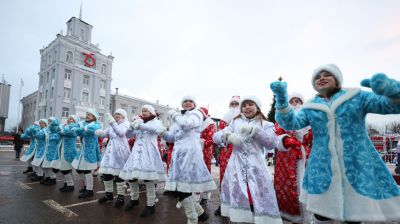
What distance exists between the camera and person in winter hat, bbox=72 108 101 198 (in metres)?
6.39

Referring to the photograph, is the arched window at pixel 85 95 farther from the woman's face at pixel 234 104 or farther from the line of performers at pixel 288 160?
the woman's face at pixel 234 104

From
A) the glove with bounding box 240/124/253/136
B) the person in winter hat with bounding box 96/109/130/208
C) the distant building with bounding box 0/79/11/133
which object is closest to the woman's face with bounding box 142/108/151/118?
the person in winter hat with bounding box 96/109/130/208

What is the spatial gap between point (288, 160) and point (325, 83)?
156 cm

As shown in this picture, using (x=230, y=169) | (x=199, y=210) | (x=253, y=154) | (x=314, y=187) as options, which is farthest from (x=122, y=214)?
(x=314, y=187)

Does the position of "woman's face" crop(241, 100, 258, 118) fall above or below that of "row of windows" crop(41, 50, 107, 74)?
below

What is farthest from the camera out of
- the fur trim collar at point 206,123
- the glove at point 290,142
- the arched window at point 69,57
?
the arched window at point 69,57

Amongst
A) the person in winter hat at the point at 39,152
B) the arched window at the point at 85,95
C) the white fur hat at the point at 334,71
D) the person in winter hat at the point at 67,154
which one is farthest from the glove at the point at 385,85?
the arched window at the point at 85,95

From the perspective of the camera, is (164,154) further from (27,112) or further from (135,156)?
(27,112)

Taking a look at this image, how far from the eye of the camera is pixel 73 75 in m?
40.2

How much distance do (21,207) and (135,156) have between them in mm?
2427

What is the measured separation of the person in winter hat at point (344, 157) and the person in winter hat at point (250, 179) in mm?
536

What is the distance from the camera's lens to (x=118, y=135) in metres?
5.85

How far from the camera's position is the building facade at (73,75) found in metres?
38.8

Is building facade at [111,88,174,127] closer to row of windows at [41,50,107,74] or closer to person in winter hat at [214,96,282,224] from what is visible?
row of windows at [41,50,107,74]
